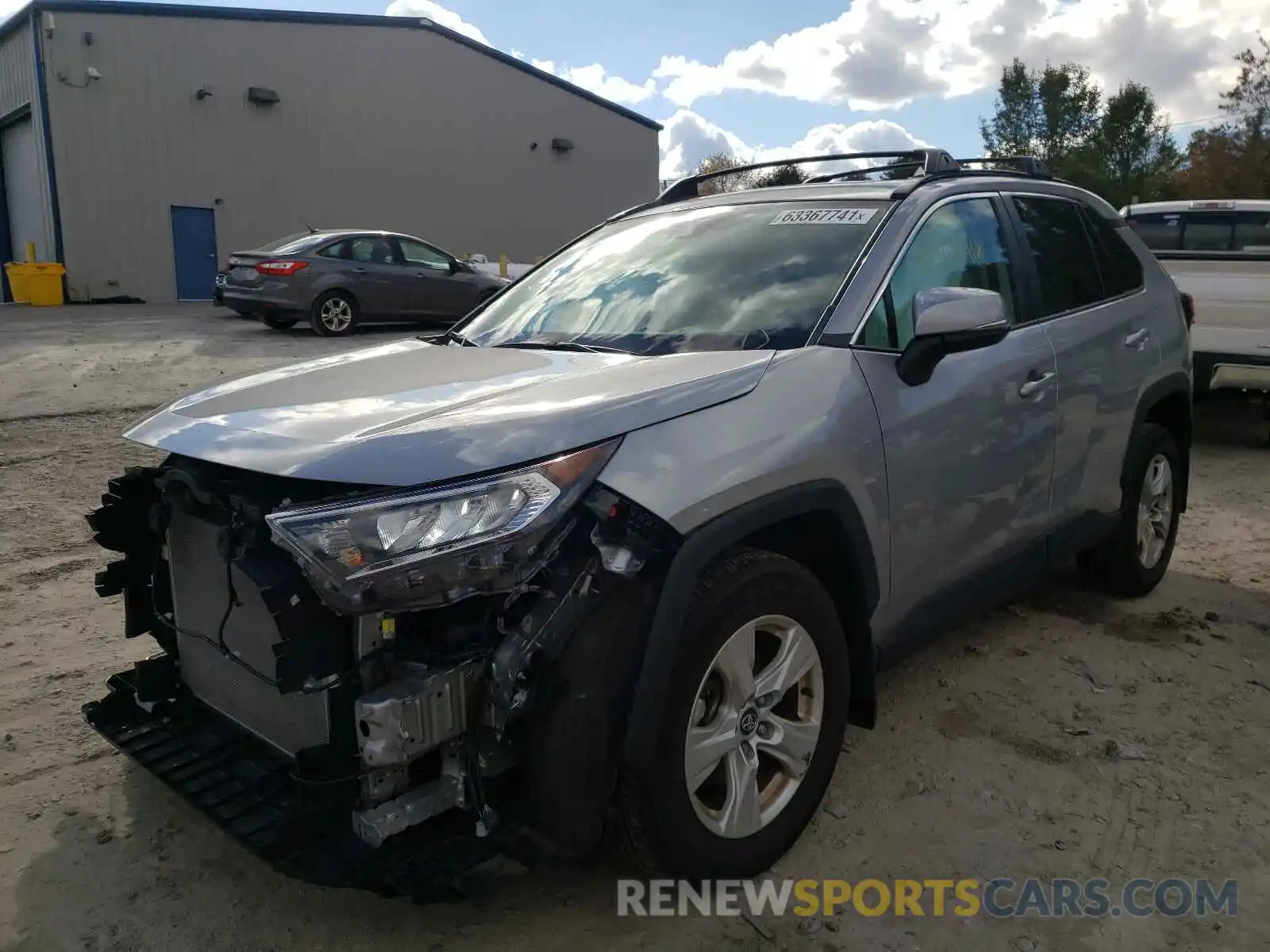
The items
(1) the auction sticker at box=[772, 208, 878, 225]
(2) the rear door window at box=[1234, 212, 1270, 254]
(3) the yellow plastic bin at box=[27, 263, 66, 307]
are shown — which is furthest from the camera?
(3) the yellow plastic bin at box=[27, 263, 66, 307]

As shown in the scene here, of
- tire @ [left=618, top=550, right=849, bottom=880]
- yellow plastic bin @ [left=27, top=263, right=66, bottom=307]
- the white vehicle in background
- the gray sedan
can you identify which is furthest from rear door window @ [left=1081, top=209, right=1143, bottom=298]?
yellow plastic bin @ [left=27, top=263, right=66, bottom=307]

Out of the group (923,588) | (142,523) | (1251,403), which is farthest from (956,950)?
(1251,403)

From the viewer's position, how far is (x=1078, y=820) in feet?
9.59

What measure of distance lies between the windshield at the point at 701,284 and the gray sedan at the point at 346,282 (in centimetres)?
1108

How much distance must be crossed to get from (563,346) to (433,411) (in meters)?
0.84

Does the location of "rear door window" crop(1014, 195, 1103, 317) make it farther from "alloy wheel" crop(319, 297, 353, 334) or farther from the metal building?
the metal building

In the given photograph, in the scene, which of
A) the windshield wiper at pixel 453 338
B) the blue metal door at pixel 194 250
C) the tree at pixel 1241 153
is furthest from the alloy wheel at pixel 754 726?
the tree at pixel 1241 153

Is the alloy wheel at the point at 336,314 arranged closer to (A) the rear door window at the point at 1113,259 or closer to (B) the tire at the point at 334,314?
(B) the tire at the point at 334,314

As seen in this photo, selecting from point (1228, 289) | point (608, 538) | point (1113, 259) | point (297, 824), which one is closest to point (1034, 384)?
point (1113, 259)

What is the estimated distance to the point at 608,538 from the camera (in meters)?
2.18

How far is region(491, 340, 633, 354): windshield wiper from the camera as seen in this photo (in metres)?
3.01

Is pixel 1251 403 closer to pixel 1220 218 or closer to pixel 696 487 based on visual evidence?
pixel 1220 218

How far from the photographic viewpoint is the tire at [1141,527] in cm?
432

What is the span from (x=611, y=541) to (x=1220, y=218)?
8.29 metres
